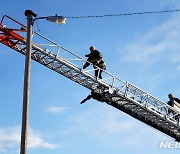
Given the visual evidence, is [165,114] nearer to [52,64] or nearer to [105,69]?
[105,69]

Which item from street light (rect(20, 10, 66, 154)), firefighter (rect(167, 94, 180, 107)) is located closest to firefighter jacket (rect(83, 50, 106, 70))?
firefighter (rect(167, 94, 180, 107))

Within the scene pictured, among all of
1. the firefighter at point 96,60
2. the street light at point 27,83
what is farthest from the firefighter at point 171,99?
the street light at point 27,83

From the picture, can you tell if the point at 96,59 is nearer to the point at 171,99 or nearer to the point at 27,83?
the point at 171,99

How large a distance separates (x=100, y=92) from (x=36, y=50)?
12.7ft

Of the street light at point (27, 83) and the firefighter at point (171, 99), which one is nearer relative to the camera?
the street light at point (27, 83)

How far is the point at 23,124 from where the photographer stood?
406 inches

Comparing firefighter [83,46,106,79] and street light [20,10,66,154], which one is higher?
firefighter [83,46,106,79]

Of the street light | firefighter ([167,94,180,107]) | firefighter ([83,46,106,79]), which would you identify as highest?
firefighter ([83,46,106,79])

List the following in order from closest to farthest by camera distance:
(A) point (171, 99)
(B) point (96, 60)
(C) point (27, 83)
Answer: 1. (C) point (27, 83)
2. (B) point (96, 60)
3. (A) point (171, 99)

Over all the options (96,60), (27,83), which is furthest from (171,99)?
(27,83)

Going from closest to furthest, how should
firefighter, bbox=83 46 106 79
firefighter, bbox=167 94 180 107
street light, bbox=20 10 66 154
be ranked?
1. street light, bbox=20 10 66 154
2. firefighter, bbox=83 46 106 79
3. firefighter, bbox=167 94 180 107

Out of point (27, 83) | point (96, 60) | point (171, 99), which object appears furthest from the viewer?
point (171, 99)

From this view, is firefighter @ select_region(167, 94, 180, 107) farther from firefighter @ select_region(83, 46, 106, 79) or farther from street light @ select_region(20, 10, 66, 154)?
street light @ select_region(20, 10, 66, 154)

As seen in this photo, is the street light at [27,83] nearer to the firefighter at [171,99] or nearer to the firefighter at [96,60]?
the firefighter at [96,60]
